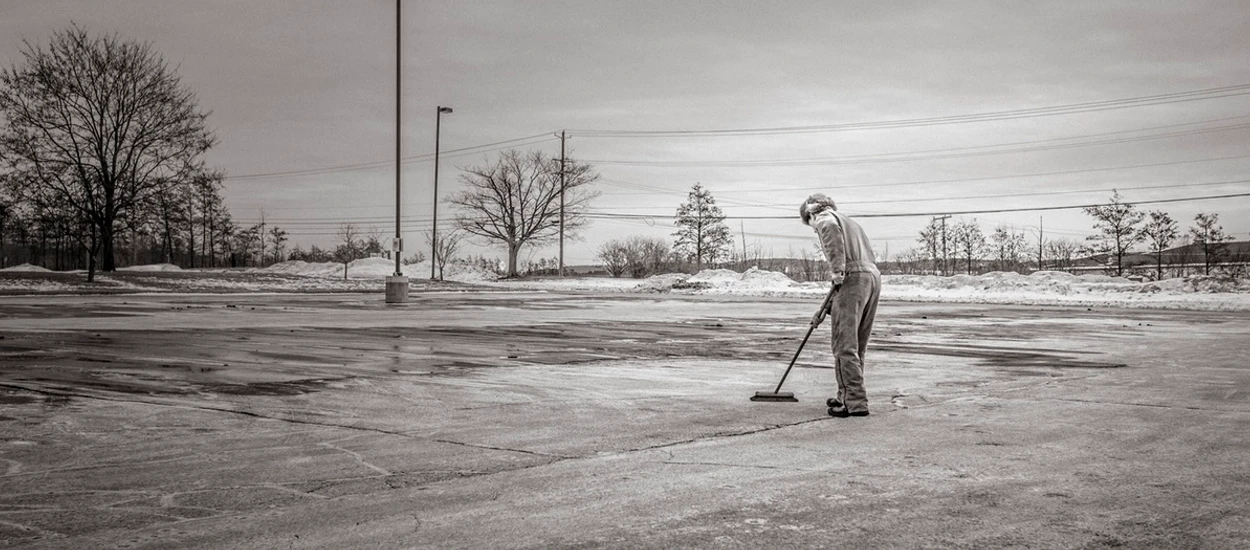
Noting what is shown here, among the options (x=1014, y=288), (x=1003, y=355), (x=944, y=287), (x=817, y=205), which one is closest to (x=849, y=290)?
(x=817, y=205)

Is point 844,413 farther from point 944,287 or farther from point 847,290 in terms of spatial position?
point 944,287

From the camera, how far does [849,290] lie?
7602 mm

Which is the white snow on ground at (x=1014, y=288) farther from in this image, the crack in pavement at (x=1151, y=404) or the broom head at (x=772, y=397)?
the broom head at (x=772, y=397)

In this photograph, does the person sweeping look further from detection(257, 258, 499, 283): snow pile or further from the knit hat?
detection(257, 258, 499, 283): snow pile

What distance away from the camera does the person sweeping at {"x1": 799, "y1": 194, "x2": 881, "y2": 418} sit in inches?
292

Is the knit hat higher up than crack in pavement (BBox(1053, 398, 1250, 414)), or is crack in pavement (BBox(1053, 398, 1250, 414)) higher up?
the knit hat

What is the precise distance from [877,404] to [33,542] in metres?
6.33

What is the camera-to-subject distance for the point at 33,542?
3816 mm

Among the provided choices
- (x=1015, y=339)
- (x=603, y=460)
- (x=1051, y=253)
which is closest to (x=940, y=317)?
(x=1015, y=339)

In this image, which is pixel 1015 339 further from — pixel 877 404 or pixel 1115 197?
pixel 1115 197

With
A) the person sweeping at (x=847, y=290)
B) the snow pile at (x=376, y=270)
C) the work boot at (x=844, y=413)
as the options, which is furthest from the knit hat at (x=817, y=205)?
the snow pile at (x=376, y=270)

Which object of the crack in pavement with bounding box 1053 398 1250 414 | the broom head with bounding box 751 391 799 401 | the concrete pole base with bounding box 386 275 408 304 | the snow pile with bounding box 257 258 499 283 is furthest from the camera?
the snow pile with bounding box 257 258 499 283

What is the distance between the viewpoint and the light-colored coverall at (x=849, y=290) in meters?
7.42

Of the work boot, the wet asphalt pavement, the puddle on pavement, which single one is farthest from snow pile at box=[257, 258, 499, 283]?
the work boot
